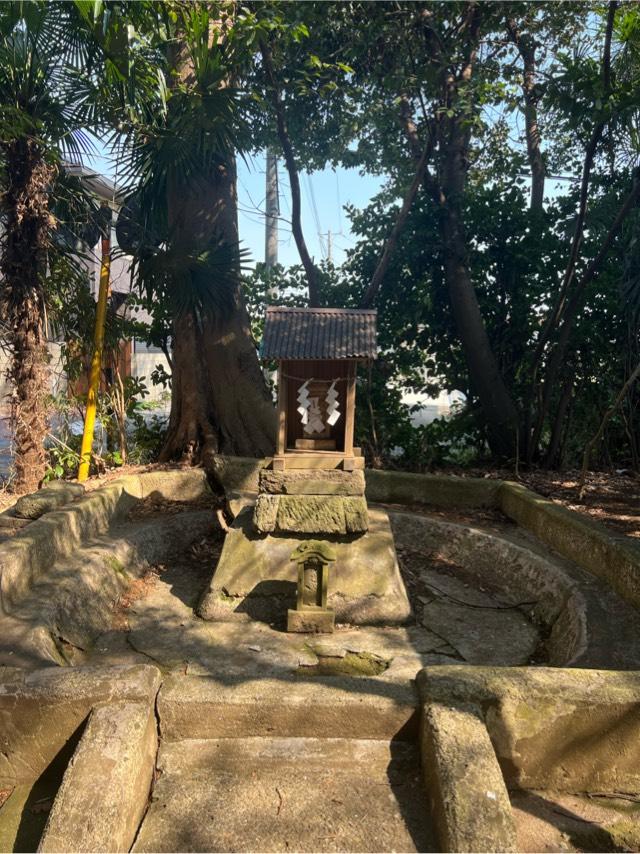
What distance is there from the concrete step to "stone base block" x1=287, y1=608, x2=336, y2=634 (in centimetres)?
167

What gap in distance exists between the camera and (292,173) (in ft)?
29.8

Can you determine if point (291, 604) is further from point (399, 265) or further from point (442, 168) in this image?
point (442, 168)

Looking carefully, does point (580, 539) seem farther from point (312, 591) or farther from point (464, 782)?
point (464, 782)

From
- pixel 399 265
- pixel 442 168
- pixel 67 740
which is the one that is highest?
pixel 442 168

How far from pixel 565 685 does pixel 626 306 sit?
7.48 m

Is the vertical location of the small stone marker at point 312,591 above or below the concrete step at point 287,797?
above

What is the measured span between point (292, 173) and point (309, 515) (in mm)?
6115

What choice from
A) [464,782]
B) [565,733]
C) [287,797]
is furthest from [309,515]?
[464,782]

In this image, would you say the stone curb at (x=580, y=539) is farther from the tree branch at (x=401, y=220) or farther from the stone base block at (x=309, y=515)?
the tree branch at (x=401, y=220)

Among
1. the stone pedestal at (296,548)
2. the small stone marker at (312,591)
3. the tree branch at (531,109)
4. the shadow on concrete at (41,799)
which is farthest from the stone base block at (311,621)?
the tree branch at (531,109)

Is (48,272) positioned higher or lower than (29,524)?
higher

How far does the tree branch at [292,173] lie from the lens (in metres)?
8.33

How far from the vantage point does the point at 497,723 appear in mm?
2771

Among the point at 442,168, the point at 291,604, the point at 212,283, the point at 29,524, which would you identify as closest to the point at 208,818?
the point at 291,604
